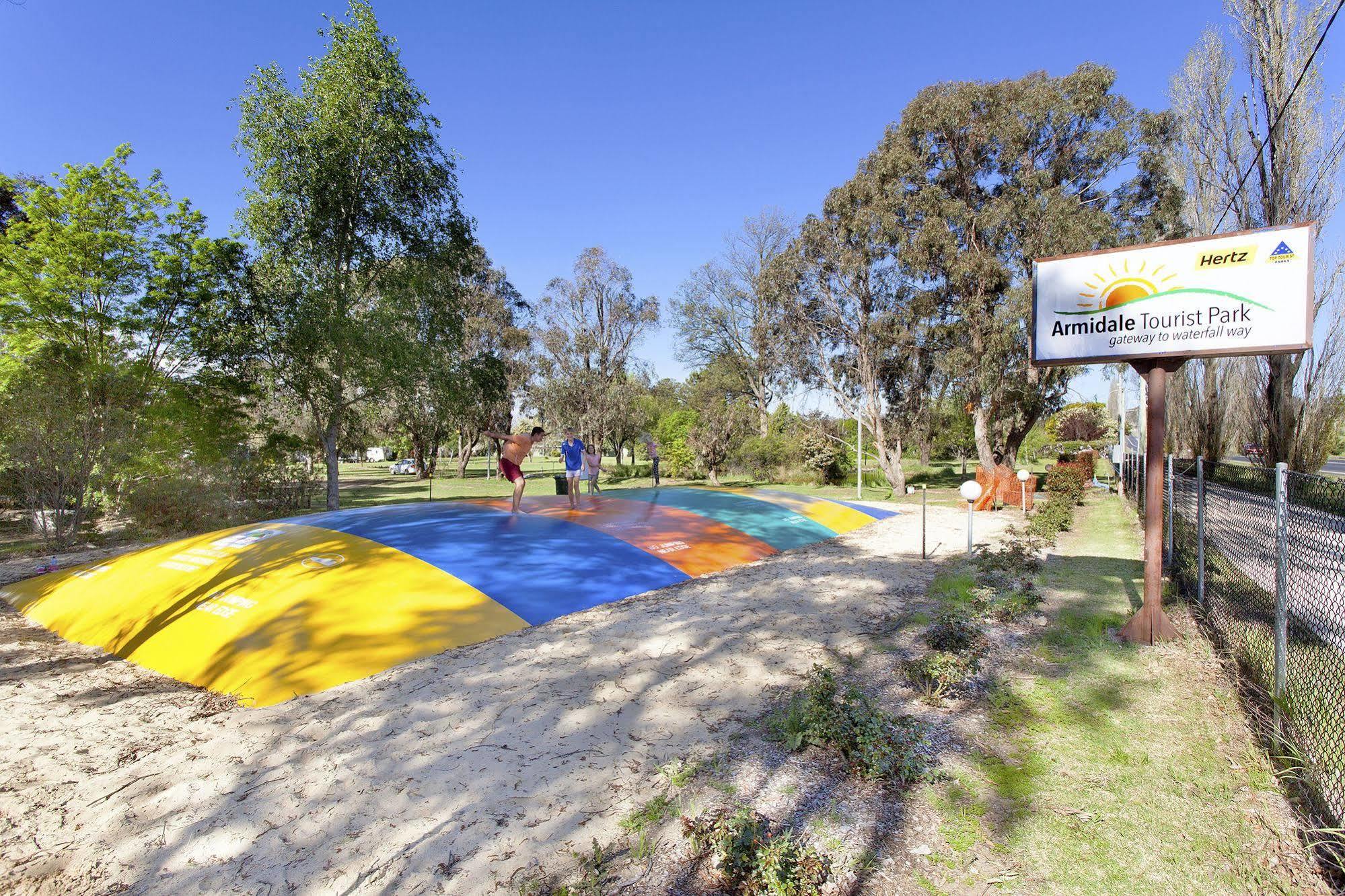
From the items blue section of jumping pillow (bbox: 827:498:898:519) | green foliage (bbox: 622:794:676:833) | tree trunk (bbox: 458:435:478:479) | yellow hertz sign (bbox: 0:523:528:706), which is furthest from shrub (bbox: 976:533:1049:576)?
tree trunk (bbox: 458:435:478:479)

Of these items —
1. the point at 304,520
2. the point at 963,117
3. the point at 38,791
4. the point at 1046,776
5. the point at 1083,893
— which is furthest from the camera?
the point at 963,117

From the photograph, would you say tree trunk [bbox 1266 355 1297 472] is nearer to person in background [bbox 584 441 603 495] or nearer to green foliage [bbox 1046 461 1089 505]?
green foliage [bbox 1046 461 1089 505]

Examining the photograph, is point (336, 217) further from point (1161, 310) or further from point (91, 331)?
point (1161, 310)

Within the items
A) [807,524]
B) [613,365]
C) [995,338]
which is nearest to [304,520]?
[807,524]

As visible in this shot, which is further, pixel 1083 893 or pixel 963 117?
pixel 963 117

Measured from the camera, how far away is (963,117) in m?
20.1

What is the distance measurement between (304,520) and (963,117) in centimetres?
2243

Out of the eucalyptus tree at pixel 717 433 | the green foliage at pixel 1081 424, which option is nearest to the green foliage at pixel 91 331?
the eucalyptus tree at pixel 717 433

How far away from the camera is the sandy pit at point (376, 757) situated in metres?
2.77

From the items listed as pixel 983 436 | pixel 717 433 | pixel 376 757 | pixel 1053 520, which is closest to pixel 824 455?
pixel 717 433

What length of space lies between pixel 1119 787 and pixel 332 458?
20.0 m

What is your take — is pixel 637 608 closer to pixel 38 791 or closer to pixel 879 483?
pixel 38 791

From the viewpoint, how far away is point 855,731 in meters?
3.57

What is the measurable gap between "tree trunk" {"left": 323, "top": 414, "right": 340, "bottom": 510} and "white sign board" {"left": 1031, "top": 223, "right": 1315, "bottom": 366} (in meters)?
18.1
